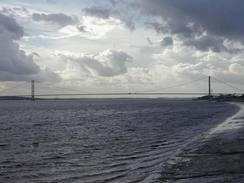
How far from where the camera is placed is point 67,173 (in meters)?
18.0

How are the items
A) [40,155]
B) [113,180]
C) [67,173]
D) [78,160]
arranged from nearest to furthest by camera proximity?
[113,180], [67,173], [78,160], [40,155]

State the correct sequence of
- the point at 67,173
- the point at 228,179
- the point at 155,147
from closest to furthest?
the point at 228,179 < the point at 67,173 < the point at 155,147

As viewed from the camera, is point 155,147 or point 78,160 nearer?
point 78,160

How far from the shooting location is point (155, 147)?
27016mm

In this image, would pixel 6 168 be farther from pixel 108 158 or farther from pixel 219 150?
pixel 219 150

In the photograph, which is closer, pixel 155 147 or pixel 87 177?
pixel 87 177

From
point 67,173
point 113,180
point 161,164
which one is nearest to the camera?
point 113,180

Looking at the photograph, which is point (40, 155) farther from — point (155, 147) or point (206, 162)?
point (206, 162)

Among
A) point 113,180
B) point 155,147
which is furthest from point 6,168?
point 155,147

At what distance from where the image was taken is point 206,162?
741 inches

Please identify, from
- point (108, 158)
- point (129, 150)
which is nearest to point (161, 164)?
point (108, 158)

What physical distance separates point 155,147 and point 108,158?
554cm

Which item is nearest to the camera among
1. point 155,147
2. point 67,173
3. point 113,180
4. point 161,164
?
point 113,180

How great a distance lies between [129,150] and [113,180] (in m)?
9.69
